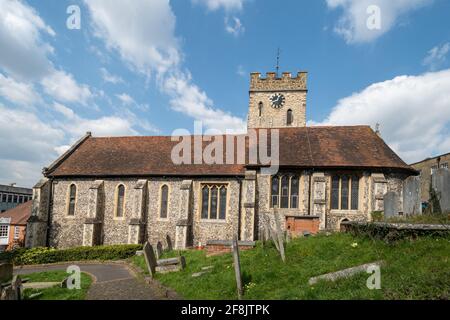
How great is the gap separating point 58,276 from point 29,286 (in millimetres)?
2353

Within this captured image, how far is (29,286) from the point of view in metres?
10.3

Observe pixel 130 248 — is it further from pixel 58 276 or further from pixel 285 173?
pixel 285 173

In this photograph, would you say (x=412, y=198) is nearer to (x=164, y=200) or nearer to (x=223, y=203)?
(x=223, y=203)

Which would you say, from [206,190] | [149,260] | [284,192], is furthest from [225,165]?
[149,260]

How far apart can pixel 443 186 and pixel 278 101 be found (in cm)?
2300

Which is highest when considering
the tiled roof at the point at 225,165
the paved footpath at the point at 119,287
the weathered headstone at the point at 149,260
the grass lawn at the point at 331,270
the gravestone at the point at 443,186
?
the tiled roof at the point at 225,165

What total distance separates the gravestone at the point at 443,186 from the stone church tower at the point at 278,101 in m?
21.4

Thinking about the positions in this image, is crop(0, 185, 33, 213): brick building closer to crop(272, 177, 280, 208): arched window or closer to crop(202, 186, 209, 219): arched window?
crop(202, 186, 209, 219): arched window

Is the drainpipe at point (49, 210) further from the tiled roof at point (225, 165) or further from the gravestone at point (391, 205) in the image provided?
the gravestone at point (391, 205)

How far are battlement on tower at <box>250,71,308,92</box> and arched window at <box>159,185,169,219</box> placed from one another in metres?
15.9

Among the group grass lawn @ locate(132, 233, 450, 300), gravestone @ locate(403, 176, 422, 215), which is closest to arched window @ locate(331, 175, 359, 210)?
gravestone @ locate(403, 176, 422, 215)

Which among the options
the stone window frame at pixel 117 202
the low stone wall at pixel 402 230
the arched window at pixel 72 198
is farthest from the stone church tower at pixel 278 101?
the low stone wall at pixel 402 230

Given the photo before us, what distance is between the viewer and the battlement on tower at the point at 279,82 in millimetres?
30656
